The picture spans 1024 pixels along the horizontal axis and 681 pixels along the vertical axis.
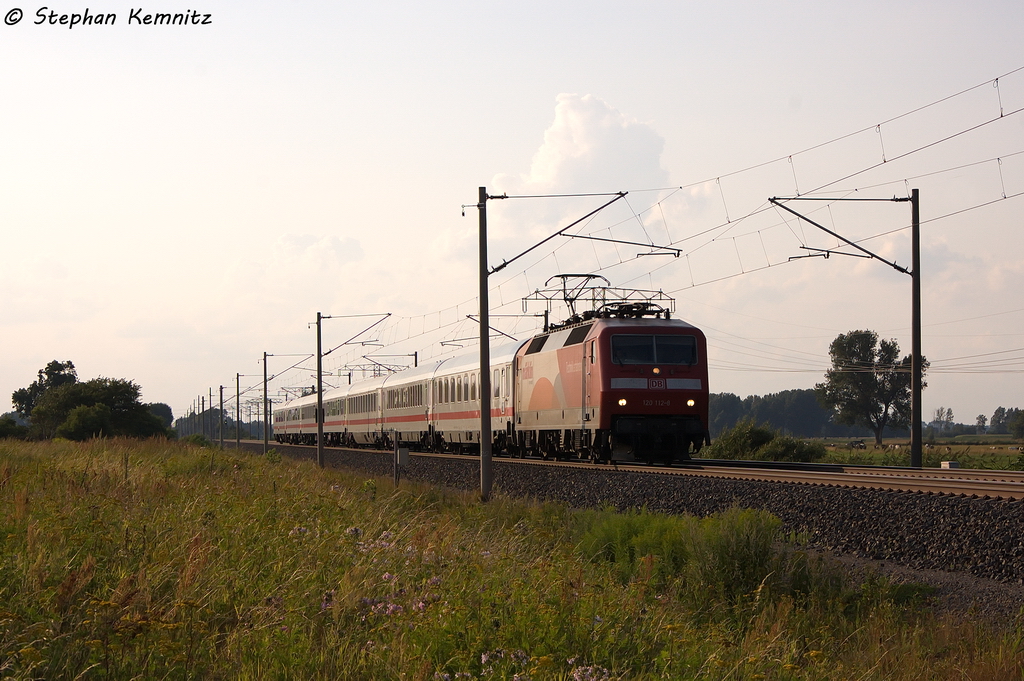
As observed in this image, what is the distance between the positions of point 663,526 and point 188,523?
20.5 feet

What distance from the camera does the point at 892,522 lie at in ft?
44.3

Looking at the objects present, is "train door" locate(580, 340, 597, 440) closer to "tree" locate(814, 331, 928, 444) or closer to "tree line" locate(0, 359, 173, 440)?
"tree line" locate(0, 359, 173, 440)

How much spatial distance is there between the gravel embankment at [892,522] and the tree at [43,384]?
89.9 m

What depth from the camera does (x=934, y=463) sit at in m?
33.4

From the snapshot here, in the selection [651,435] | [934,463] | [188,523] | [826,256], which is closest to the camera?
[188,523]

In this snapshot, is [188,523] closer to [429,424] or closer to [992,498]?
[992,498]

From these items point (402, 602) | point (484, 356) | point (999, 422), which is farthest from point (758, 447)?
point (999, 422)

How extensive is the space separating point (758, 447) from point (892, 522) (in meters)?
24.5

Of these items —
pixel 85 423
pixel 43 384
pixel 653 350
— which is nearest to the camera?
pixel 653 350

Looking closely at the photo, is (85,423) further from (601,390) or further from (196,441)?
(601,390)

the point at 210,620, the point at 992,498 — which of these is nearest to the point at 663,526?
the point at 992,498

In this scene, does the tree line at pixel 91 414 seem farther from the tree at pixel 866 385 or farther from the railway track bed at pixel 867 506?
the tree at pixel 866 385

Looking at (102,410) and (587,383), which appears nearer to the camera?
(587,383)

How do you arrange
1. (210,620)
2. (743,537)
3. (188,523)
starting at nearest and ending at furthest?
1. (210,620)
2. (188,523)
3. (743,537)
